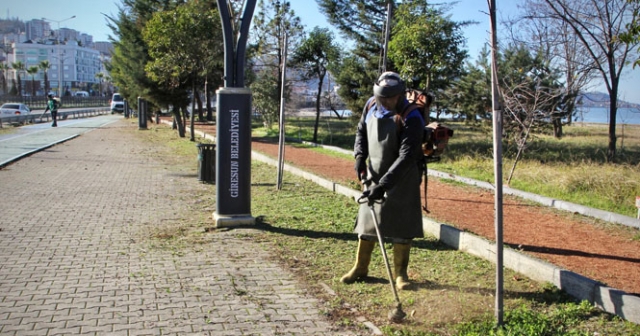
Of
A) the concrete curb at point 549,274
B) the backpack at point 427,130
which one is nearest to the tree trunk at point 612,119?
the concrete curb at point 549,274

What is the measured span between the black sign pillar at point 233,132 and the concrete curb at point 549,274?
2.59m

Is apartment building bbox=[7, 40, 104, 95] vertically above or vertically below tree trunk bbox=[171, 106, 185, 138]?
above

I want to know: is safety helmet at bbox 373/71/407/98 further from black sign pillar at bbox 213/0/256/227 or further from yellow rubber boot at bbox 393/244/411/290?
black sign pillar at bbox 213/0/256/227

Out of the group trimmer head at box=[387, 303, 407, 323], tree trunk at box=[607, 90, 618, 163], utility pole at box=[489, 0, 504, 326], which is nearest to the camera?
utility pole at box=[489, 0, 504, 326]

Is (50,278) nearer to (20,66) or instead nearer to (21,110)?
(21,110)

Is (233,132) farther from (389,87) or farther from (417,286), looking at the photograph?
(417,286)

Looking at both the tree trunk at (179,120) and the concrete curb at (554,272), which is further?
the tree trunk at (179,120)

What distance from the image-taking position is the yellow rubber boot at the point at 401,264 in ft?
16.7

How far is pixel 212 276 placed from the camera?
5.51m

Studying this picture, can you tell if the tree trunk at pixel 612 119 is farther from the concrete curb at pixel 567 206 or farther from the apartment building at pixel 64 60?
the apartment building at pixel 64 60

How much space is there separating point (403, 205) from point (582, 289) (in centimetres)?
163

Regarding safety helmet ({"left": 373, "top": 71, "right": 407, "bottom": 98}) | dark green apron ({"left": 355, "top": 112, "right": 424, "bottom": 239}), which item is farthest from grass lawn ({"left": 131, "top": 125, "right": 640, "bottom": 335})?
safety helmet ({"left": 373, "top": 71, "right": 407, "bottom": 98})

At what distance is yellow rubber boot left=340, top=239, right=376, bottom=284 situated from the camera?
17.1 ft

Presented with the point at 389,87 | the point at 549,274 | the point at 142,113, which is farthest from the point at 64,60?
the point at 549,274
